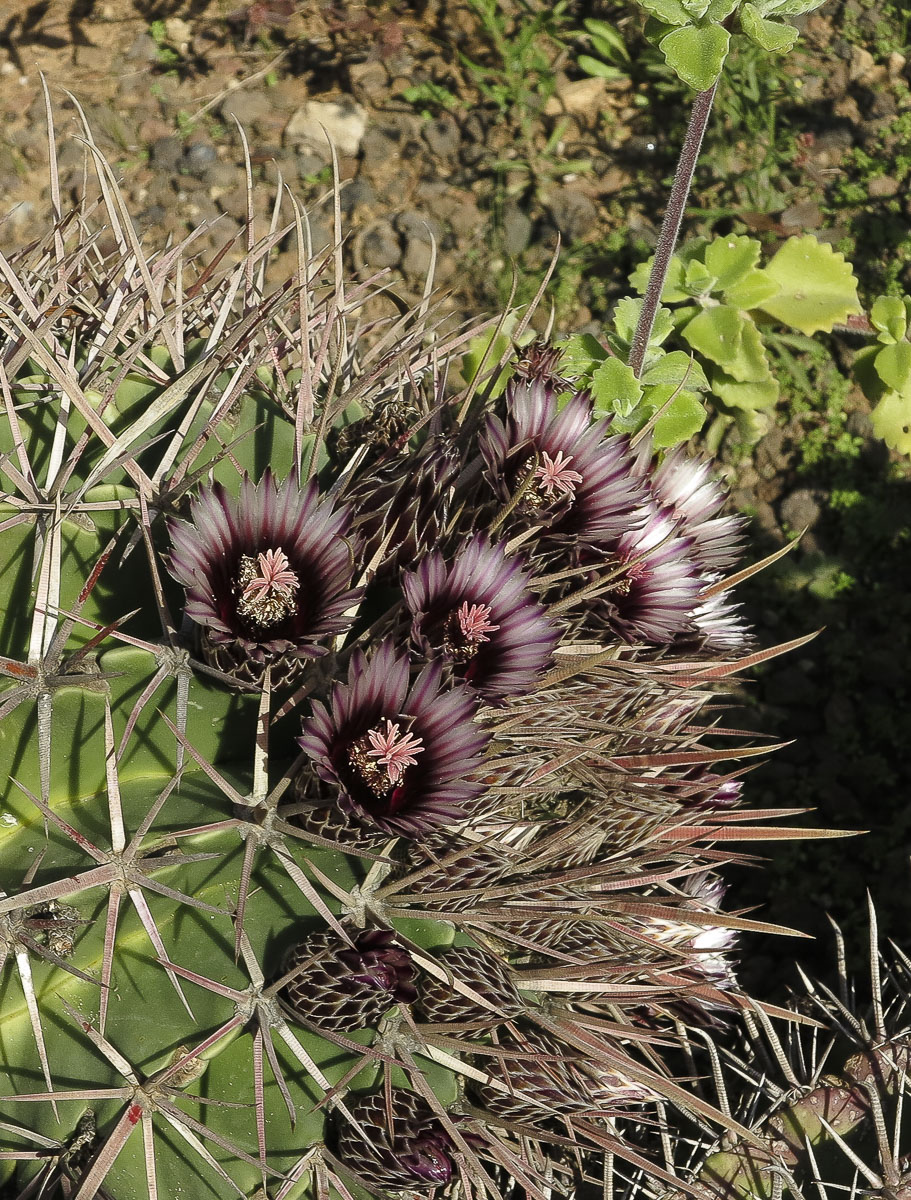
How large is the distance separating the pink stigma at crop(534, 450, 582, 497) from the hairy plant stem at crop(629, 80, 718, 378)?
0.47 meters

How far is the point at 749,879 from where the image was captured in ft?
7.29

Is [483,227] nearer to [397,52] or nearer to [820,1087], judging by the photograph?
[397,52]

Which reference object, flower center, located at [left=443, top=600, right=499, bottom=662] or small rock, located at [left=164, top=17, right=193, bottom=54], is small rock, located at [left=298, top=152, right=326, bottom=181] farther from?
flower center, located at [left=443, top=600, right=499, bottom=662]

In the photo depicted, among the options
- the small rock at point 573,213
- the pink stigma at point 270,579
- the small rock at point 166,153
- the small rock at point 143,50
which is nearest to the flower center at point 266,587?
the pink stigma at point 270,579

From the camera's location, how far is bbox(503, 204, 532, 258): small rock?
2.81 m

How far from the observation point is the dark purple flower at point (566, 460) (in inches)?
44.7

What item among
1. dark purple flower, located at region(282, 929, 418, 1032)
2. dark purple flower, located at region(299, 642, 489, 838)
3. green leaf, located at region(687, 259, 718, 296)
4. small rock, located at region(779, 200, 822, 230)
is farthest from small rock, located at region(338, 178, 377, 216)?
dark purple flower, located at region(282, 929, 418, 1032)

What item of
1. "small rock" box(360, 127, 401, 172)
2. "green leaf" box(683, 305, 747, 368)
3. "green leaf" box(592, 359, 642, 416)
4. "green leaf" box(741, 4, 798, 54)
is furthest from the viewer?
"small rock" box(360, 127, 401, 172)

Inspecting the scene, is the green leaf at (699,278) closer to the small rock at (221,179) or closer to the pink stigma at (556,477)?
the pink stigma at (556,477)

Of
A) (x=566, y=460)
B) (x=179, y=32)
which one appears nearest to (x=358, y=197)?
(x=179, y=32)

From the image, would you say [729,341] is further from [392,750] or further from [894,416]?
[392,750]

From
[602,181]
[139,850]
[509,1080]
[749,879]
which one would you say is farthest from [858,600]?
[139,850]

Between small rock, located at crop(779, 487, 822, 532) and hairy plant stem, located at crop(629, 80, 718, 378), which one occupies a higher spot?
hairy plant stem, located at crop(629, 80, 718, 378)

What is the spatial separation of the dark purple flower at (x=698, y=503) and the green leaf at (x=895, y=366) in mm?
696
